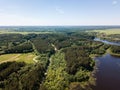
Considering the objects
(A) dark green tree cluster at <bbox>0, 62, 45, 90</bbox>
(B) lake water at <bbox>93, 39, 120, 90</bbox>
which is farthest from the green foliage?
(B) lake water at <bbox>93, 39, 120, 90</bbox>

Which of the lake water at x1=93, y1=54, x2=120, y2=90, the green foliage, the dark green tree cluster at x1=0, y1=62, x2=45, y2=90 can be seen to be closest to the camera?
the dark green tree cluster at x1=0, y1=62, x2=45, y2=90

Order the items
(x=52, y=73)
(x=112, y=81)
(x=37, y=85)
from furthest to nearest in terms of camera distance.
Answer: (x=52, y=73), (x=112, y=81), (x=37, y=85)

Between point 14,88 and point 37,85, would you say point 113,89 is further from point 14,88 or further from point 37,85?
point 14,88

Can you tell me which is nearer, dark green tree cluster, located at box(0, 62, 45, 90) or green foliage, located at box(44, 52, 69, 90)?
dark green tree cluster, located at box(0, 62, 45, 90)

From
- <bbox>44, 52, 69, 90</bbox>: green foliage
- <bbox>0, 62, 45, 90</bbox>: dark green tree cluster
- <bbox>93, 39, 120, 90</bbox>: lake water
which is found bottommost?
<bbox>93, 39, 120, 90</bbox>: lake water

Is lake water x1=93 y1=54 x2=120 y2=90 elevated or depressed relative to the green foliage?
depressed

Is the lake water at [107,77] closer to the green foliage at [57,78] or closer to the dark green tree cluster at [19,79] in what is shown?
the green foliage at [57,78]

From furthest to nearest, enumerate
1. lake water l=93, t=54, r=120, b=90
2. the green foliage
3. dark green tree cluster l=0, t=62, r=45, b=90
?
lake water l=93, t=54, r=120, b=90, the green foliage, dark green tree cluster l=0, t=62, r=45, b=90

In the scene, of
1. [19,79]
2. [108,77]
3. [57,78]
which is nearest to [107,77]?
[108,77]

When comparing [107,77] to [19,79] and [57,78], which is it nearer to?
[57,78]

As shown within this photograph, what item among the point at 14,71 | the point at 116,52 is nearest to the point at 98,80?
the point at 14,71

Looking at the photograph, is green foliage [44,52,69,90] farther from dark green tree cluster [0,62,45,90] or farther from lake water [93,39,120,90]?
lake water [93,39,120,90]
